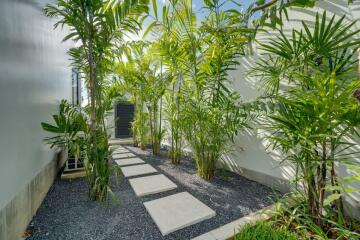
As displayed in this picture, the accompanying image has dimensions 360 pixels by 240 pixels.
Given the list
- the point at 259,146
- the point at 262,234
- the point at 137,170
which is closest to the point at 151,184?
the point at 137,170

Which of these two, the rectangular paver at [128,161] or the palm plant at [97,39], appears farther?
the rectangular paver at [128,161]

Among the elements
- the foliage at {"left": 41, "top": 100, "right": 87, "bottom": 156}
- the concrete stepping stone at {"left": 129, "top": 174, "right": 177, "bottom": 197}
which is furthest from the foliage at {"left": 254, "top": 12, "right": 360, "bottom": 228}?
the foliage at {"left": 41, "top": 100, "right": 87, "bottom": 156}

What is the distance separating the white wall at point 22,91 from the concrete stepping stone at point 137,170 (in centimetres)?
116

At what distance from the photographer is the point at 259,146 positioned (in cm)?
266

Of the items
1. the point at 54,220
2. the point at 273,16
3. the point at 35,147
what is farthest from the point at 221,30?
the point at 54,220

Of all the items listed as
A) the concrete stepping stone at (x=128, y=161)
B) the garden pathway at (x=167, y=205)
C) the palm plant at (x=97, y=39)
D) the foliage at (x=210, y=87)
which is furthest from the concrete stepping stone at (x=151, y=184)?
the concrete stepping stone at (x=128, y=161)

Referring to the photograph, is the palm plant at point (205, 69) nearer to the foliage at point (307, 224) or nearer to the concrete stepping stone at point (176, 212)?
the concrete stepping stone at point (176, 212)

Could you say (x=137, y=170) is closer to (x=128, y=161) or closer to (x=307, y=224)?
(x=128, y=161)

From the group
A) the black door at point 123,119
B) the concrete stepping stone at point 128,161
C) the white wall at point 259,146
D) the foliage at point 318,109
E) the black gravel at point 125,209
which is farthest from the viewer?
the black door at point 123,119

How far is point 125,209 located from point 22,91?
1.56 m

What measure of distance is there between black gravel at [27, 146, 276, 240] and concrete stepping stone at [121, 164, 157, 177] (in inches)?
7.7

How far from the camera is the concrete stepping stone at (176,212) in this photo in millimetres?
1599

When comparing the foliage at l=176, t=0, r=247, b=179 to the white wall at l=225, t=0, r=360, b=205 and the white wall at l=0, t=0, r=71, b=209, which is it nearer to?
the white wall at l=225, t=0, r=360, b=205

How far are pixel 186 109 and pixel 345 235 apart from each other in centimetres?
220
